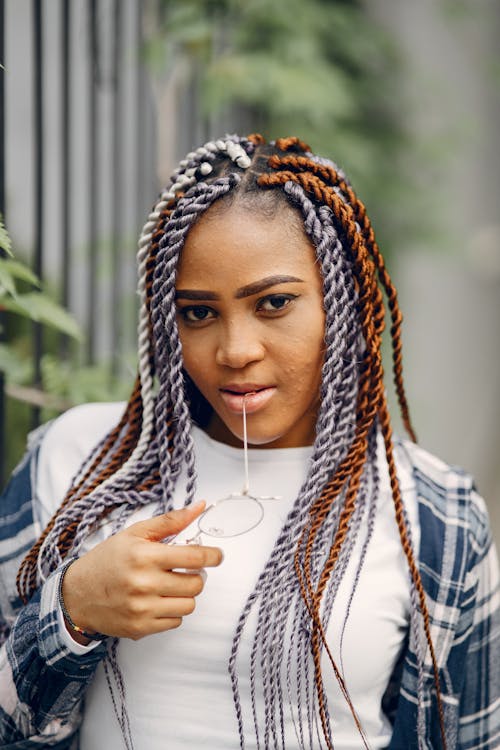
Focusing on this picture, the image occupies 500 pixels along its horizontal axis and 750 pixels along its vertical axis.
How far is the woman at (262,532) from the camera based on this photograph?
5.28 feet

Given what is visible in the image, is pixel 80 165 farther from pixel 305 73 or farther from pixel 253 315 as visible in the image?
pixel 253 315

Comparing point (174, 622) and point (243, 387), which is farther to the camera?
point (243, 387)

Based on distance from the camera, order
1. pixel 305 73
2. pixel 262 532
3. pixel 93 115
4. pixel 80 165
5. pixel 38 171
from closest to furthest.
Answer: pixel 262 532
pixel 38 171
pixel 93 115
pixel 305 73
pixel 80 165

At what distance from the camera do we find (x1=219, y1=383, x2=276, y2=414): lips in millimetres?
1645

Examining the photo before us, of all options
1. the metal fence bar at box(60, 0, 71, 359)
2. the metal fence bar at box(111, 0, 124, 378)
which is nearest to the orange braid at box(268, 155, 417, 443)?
the metal fence bar at box(60, 0, 71, 359)

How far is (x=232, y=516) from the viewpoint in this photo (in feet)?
5.50

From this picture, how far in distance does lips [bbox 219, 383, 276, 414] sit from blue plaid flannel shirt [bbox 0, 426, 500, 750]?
429 mm

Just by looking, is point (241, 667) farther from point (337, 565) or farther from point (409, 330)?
point (409, 330)

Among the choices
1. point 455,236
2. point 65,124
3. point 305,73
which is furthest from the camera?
point 455,236

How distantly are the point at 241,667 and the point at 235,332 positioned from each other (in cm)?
66

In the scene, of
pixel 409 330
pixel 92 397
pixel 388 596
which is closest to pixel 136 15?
pixel 92 397

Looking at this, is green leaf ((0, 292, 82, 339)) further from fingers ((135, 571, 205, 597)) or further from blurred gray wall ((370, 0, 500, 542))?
blurred gray wall ((370, 0, 500, 542))

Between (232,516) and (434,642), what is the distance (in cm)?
50

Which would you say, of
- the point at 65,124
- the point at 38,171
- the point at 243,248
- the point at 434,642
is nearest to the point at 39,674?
the point at 434,642
